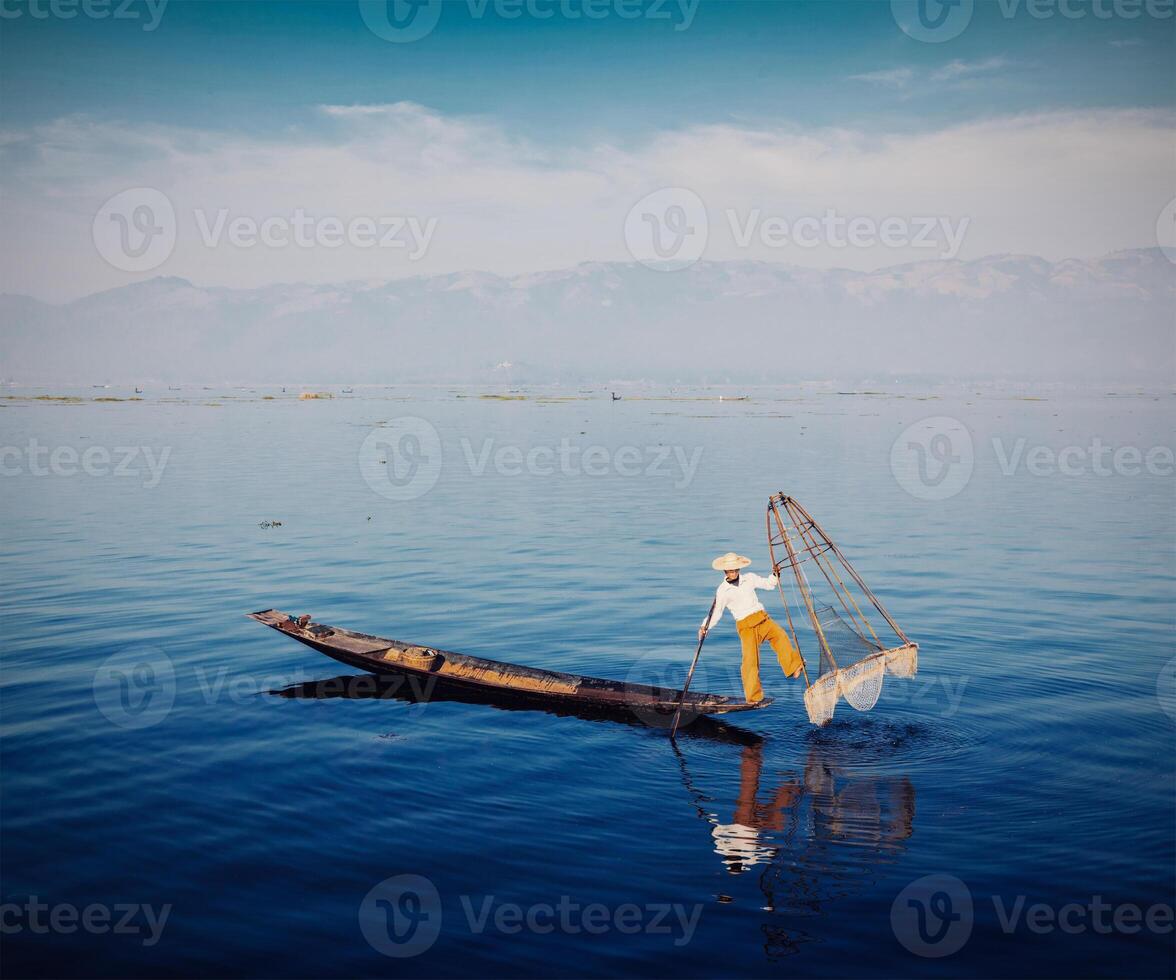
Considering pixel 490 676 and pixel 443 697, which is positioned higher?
pixel 490 676

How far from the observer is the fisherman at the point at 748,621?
51.9 feet

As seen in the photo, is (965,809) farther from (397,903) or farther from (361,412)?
(361,412)

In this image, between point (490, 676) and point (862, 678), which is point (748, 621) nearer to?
point (862, 678)

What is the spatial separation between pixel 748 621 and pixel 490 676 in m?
4.86

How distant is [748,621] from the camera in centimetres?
1600

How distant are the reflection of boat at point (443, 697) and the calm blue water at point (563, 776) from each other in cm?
15

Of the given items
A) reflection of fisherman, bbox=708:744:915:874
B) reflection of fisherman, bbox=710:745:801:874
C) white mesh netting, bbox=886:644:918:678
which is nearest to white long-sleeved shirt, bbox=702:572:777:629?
white mesh netting, bbox=886:644:918:678

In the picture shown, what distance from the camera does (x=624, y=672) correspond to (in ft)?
62.3

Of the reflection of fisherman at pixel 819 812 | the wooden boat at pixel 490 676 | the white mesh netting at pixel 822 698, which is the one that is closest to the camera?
the reflection of fisherman at pixel 819 812

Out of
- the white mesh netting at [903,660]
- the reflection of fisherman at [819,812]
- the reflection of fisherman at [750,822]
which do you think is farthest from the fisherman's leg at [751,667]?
the white mesh netting at [903,660]

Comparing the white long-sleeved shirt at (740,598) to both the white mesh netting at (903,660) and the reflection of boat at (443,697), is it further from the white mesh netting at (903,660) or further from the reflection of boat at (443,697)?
the white mesh netting at (903,660)

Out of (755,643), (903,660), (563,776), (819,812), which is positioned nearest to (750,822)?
(819,812)

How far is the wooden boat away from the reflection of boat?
0.39 feet

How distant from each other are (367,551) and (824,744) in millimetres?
20858
